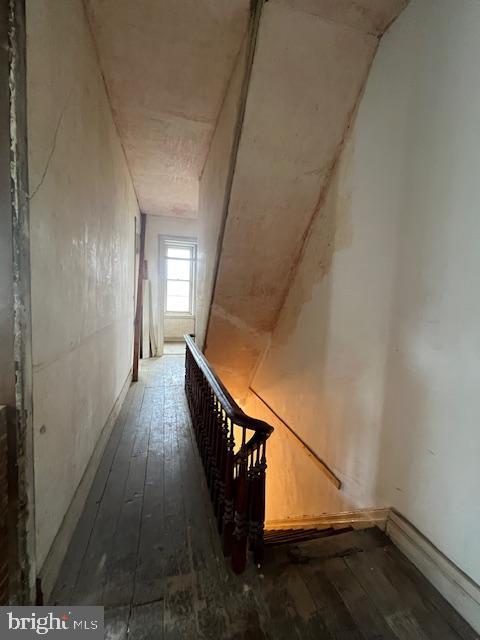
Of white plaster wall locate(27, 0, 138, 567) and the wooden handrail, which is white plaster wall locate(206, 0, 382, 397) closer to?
white plaster wall locate(27, 0, 138, 567)

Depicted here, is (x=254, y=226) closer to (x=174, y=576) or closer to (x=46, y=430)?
(x=46, y=430)

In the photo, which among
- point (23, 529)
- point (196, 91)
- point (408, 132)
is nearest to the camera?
point (23, 529)

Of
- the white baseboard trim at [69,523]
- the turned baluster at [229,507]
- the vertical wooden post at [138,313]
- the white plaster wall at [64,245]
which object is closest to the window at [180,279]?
the vertical wooden post at [138,313]

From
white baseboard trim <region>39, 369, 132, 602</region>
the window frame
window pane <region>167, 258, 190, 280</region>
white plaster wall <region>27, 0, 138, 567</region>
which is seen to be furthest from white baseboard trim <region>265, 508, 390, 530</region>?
window pane <region>167, 258, 190, 280</region>

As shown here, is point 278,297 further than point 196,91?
Yes

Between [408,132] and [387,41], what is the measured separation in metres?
0.62

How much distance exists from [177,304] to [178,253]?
112cm

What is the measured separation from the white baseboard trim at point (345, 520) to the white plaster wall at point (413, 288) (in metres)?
0.08

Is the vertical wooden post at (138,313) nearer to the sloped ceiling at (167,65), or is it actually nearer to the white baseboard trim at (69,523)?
the sloped ceiling at (167,65)

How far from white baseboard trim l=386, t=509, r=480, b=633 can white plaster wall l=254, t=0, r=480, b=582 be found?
0.12 ft

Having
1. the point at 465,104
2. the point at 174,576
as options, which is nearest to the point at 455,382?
the point at 465,104

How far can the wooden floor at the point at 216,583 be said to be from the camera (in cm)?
100

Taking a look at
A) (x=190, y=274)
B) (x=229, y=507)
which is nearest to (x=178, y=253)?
(x=190, y=274)

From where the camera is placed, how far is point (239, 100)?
5.92 ft
